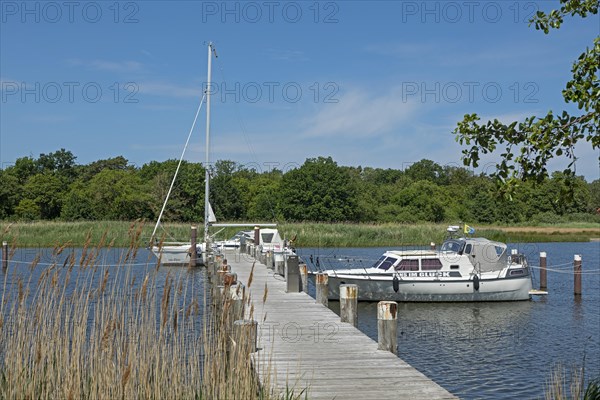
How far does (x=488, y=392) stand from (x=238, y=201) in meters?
70.8

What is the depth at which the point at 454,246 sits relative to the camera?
26.3m

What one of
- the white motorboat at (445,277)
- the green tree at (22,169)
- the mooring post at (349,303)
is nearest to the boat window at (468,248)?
the white motorboat at (445,277)

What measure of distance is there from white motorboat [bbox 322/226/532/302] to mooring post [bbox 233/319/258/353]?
612 inches

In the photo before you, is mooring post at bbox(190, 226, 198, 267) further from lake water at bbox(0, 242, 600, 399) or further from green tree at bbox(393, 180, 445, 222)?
green tree at bbox(393, 180, 445, 222)

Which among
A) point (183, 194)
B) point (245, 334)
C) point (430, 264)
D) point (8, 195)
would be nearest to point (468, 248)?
point (430, 264)

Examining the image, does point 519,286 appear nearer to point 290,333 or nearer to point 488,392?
point 488,392

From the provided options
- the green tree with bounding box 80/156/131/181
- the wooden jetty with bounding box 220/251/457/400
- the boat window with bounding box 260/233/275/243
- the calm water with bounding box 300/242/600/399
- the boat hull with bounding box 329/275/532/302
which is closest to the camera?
the wooden jetty with bounding box 220/251/457/400

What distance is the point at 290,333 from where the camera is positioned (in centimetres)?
1222

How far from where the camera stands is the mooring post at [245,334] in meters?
8.17

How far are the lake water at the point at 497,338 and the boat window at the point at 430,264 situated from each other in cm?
136

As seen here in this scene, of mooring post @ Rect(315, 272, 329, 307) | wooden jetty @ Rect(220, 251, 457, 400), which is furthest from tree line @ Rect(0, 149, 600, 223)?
wooden jetty @ Rect(220, 251, 457, 400)

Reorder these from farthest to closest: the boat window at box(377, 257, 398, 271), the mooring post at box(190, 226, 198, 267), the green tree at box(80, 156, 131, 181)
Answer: the green tree at box(80, 156, 131, 181) < the mooring post at box(190, 226, 198, 267) < the boat window at box(377, 257, 398, 271)

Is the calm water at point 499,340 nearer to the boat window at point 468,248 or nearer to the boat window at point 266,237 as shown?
the boat window at point 468,248

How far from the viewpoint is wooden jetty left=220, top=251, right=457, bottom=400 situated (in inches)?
321
